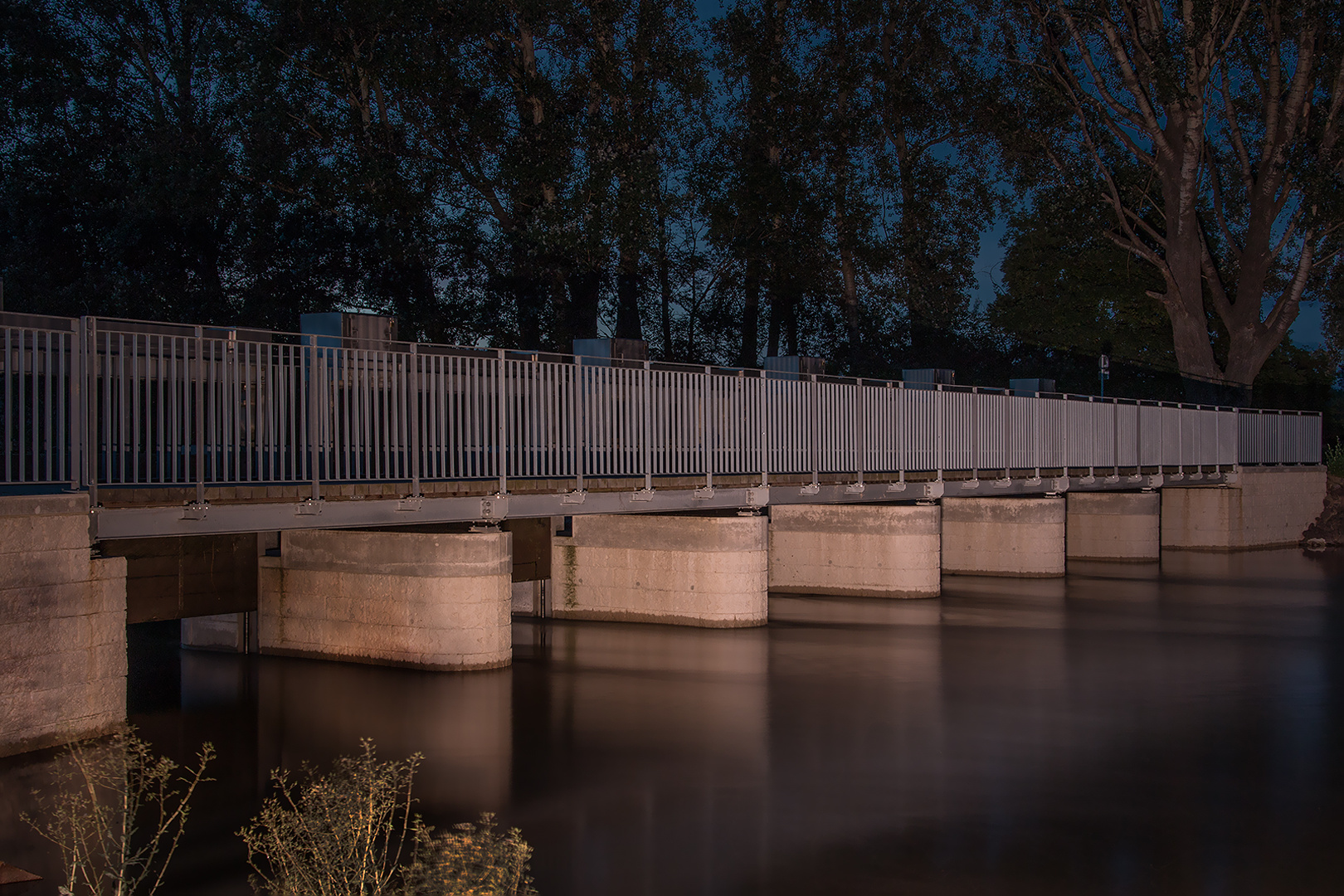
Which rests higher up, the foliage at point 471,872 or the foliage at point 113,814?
the foliage at point 471,872

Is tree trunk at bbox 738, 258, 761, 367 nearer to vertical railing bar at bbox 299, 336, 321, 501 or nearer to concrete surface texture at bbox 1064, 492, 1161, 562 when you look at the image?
concrete surface texture at bbox 1064, 492, 1161, 562

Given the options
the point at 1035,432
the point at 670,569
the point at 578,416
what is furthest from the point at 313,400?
the point at 1035,432

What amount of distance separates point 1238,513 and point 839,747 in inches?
1019

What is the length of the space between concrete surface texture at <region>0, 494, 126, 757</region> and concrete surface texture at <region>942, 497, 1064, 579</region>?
20.0m

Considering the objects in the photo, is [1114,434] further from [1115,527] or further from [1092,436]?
[1115,527]

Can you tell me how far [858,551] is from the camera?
23453 millimetres

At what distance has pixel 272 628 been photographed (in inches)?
658

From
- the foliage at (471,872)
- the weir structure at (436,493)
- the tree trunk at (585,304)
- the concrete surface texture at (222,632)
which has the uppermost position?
the tree trunk at (585,304)

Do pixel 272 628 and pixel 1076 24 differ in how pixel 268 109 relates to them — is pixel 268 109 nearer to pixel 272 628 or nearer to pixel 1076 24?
pixel 272 628

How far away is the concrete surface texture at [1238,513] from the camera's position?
112ft

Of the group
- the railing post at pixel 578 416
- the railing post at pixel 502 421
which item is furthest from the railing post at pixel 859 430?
the railing post at pixel 502 421

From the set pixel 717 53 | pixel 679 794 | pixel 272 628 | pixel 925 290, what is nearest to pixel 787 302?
pixel 925 290

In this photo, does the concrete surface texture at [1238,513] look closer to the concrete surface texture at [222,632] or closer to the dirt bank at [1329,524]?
the dirt bank at [1329,524]

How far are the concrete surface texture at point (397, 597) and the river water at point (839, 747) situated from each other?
374 millimetres
